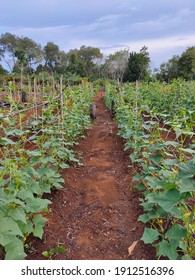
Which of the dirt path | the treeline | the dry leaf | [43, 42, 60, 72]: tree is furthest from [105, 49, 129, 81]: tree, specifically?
the dry leaf

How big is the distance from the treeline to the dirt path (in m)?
19.9

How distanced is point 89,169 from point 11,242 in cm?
277

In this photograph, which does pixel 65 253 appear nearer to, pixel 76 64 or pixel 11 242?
pixel 11 242

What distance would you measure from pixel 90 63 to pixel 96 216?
47.8 m

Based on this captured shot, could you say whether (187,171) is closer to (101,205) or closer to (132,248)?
(132,248)

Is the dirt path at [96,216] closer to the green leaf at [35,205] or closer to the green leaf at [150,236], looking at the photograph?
the green leaf at [150,236]

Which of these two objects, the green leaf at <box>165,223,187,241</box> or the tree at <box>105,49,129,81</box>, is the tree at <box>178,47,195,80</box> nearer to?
the tree at <box>105,49,129,81</box>

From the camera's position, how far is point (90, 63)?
48688 mm

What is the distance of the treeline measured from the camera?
110 feet

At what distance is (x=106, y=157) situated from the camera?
210 inches

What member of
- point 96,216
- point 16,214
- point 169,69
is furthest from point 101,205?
point 169,69

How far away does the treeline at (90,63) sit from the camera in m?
33.6

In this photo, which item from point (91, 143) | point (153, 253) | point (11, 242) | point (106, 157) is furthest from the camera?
point (91, 143)
